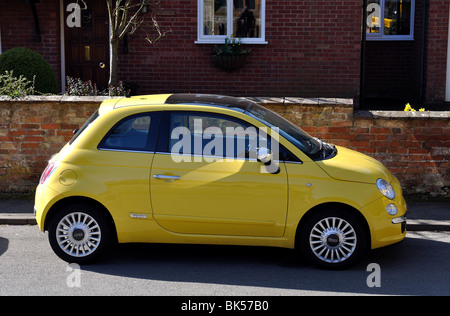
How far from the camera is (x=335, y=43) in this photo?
14.3 m

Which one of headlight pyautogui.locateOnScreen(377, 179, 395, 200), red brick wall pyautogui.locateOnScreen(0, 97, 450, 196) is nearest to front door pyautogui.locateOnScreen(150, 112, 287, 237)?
headlight pyautogui.locateOnScreen(377, 179, 395, 200)

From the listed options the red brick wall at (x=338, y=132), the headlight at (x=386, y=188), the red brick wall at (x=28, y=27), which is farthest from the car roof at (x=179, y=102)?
the red brick wall at (x=28, y=27)

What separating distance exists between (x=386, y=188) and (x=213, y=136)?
1.76 m

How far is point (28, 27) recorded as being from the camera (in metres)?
14.5

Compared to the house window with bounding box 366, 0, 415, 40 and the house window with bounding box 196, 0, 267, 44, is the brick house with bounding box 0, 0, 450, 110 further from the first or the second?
the house window with bounding box 366, 0, 415, 40

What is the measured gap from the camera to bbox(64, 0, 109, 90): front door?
1503 centimetres

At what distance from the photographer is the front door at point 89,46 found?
15.0 meters

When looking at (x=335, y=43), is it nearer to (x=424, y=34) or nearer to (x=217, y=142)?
(x=424, y=34)

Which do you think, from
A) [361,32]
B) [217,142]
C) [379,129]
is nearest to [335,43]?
[361,32]

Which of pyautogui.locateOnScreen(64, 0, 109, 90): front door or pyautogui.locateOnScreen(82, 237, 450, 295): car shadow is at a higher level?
pyautogui.locateOnScreen(64, 0, 109, 90): front door

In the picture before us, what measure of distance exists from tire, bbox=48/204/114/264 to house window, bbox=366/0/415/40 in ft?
38.8

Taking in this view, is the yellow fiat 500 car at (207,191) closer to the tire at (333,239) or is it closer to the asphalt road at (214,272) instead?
the tire at (333,239)

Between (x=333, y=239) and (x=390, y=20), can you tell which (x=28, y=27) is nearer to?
(x=390, y=20)

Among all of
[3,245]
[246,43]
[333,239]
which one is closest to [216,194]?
[333,239]
